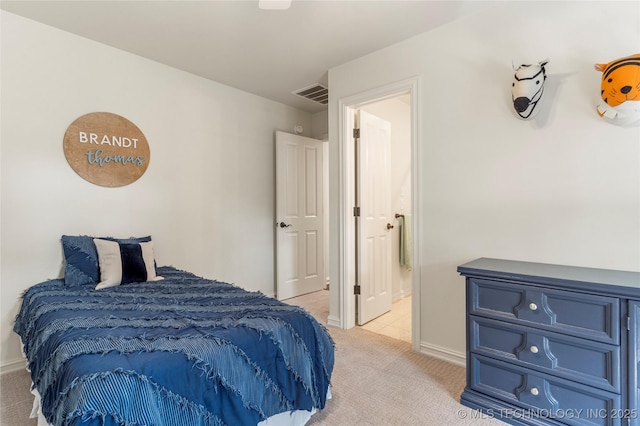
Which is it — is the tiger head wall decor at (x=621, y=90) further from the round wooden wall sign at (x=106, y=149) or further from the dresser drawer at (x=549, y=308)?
the round wooden wall sign at (x=106, y=149)

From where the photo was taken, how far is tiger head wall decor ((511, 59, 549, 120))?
184 centimetres

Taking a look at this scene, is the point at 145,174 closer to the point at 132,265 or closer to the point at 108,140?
the point at 108,140

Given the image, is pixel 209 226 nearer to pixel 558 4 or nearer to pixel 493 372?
pixel 493 372

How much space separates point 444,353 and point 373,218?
4.49 feet

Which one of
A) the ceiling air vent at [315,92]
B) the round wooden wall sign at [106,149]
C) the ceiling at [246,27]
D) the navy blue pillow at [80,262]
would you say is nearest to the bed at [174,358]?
the navy blue pillow at [80,262]

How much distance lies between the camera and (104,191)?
2609mm

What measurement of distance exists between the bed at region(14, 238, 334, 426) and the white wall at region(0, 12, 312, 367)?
65 cm

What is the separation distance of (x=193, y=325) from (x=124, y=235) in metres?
1.73

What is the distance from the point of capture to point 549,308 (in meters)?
1.56

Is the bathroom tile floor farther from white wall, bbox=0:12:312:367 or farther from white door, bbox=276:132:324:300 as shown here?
white wall, bbox=0:12:312:367

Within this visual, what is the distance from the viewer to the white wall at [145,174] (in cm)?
221

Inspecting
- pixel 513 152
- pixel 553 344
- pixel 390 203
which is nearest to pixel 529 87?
pixel 513 152

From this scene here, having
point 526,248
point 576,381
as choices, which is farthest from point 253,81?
point 576,381

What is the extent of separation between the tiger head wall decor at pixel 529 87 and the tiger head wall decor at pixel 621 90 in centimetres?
27
